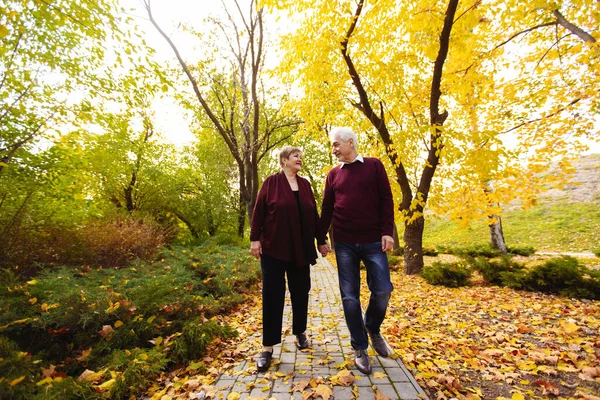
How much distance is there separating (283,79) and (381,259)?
20.3ft

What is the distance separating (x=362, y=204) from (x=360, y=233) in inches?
11.0

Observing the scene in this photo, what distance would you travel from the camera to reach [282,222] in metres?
2.80

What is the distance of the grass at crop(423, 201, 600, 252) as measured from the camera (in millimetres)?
13855

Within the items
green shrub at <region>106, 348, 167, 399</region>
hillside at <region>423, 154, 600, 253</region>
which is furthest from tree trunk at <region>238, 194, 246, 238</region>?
green shrub at <region>106, 348, 167, 399</region>

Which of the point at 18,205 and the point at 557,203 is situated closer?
the point at 18,205

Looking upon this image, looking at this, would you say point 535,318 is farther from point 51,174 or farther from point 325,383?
point 51,174

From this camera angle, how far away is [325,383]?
2.43 metres

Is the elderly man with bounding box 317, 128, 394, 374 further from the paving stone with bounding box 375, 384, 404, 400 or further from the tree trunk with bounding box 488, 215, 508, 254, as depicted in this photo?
the tree trunk with bounding box 488, 215, 508, 254

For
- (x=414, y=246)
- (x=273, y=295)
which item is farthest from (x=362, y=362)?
(x=414, y=246)

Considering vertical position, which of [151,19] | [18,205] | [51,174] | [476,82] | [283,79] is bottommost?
[18,205]

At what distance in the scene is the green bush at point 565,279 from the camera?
194 inches

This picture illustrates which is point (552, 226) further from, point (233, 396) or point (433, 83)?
point (233, 396)

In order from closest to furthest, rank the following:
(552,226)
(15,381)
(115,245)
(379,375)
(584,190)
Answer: (15,381)
(379,375)
(115,245)
(552,226)
(584,190)

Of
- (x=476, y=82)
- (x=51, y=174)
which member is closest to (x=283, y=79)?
(x=476, y=82)
